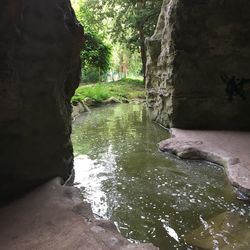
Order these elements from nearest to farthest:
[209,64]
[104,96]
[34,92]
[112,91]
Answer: [34,92] < [209,64] < [104,96] < [112,91]

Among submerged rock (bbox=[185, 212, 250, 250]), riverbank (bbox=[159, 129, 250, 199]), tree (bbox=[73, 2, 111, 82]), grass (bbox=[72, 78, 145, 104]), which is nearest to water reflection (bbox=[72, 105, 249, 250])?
submerged rock (bbox=[185, 212, 250, 250])

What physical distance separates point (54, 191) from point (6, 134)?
99 cm

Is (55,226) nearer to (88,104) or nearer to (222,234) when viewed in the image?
(222,234)

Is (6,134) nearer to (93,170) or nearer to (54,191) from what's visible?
(54,191)

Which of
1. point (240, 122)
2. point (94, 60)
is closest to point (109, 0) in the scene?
point (94, 60)

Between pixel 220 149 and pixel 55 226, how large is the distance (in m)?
4.60

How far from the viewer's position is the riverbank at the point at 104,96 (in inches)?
663

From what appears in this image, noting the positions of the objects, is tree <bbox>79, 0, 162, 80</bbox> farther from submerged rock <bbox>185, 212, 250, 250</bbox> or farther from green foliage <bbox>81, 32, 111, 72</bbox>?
submerged rock <bbox>185, 212, 250, 250</bbox>

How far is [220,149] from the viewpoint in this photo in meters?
7.34

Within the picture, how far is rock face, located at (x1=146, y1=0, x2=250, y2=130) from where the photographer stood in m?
9.33

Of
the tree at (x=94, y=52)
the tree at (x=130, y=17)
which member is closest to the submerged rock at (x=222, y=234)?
the tree at (x=130, y=17)

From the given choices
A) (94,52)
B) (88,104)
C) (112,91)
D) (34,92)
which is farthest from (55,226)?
(94,52)

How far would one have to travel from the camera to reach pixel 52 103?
5.23m

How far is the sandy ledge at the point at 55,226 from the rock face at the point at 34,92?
0.54m
